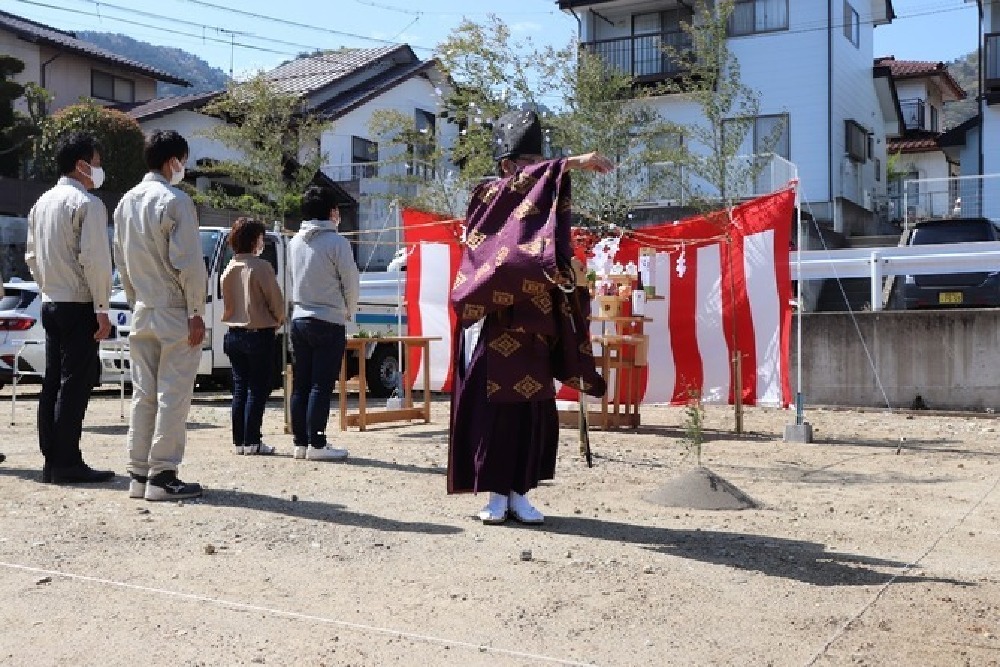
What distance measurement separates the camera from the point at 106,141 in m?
24.1

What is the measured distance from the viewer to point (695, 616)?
3.41 metres

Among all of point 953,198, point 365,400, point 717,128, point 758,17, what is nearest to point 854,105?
point 758,17

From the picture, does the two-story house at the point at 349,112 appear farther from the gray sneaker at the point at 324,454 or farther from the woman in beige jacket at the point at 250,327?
the gray sneaker at the point at 324,454

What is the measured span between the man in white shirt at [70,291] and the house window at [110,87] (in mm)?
28552

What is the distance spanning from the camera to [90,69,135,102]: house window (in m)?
32.0

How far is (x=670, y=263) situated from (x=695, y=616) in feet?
21.0

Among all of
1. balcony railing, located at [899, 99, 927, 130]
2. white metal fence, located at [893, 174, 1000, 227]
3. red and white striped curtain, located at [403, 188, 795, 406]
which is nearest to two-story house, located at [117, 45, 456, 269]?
white metal fence, located at [893, 174, 1000, 227]

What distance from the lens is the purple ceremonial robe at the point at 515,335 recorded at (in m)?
4.64

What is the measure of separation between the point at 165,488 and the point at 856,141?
860 inches

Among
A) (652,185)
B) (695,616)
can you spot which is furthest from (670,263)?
(695,616)

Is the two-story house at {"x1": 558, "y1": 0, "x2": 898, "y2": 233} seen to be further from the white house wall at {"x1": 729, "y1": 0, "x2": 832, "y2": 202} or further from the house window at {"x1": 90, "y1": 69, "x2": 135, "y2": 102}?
the house window at {"x1": 90, "y1": 69, "x2": 135, "y2": 102}

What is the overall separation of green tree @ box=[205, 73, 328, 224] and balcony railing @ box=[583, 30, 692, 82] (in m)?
7.37

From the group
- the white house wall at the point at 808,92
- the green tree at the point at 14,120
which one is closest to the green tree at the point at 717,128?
the white house wall at the point at 808,92

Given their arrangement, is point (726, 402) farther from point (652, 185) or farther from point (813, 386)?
point (652, 185)
